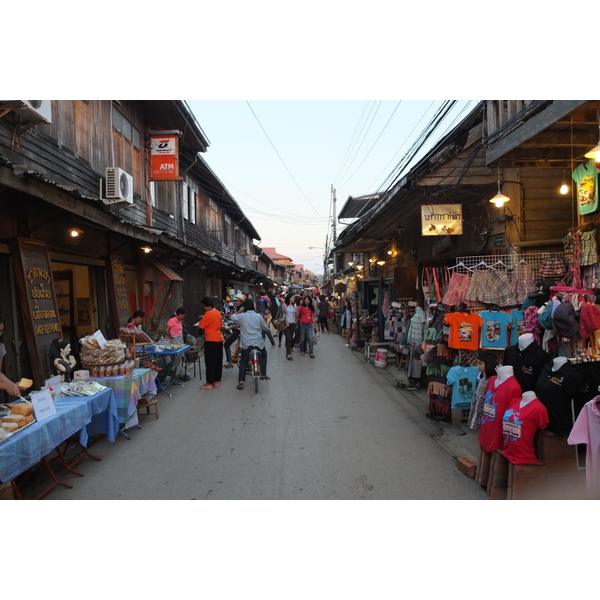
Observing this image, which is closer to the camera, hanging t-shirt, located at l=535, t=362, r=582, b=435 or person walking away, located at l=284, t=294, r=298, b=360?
hanging t-shirt, located at l=535, t=362, r=582, b=435

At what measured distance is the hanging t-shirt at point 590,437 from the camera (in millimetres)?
3250

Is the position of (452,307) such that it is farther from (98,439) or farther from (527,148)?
(98,439)

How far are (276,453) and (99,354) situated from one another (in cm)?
292

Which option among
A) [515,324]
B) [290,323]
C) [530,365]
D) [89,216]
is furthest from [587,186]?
[290,323]

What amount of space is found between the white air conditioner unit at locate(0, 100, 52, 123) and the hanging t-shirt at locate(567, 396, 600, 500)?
7626mm

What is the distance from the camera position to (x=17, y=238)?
5.70 m

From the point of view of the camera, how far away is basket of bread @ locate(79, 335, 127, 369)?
5.60 m

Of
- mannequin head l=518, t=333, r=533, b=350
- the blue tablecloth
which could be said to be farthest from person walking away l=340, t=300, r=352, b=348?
mannequin head l=518, t=333, r=533, b=350

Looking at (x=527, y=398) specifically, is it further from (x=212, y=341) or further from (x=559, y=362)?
(x=212, y=341)

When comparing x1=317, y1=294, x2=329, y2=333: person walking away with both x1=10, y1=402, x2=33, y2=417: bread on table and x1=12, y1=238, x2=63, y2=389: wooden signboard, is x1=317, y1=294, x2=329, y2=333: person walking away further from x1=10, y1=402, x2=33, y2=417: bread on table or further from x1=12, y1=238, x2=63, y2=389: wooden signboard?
x1=10, y1=402, x2=33, y2=417: bread on table

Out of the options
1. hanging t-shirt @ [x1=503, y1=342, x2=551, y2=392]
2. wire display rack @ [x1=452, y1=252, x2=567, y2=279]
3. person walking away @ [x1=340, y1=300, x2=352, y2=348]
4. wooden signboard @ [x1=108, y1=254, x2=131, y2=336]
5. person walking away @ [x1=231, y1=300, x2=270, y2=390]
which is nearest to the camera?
hanging t-shirt @ [x1=503, y1=342, x2=551, y2=392]

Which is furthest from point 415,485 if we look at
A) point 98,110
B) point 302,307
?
point 98,110

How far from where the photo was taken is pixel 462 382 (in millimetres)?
5793

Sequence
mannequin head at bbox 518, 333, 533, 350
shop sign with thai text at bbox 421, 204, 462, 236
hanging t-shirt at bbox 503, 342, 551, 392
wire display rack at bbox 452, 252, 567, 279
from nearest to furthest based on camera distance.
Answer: hanging t-shirt at bbox 503, 342, 551, 392 < mannequin head at bbox 518, 333, 533, 350 < wire display rack at bbox 452, 252, 567, 279 < shop sign with thai text at bbox 421, 204, 462, 236
